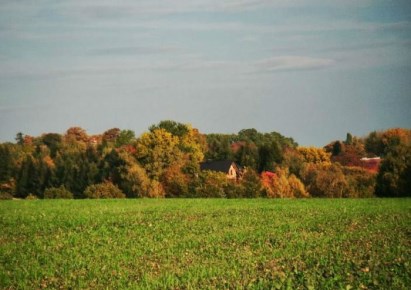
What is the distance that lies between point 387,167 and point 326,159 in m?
55.5

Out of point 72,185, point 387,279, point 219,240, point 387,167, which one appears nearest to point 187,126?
point 72,185

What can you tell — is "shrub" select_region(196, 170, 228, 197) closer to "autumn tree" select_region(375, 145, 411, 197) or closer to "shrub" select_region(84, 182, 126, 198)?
"shrub" select_region(84, 182, 126, 198)

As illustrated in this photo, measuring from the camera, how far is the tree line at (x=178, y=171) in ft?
196

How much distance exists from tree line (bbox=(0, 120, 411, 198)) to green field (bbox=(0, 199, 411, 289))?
35.5 m

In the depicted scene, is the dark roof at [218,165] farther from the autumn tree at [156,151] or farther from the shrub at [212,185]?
the shrub at [212,185]

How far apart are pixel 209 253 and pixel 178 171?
190 feet

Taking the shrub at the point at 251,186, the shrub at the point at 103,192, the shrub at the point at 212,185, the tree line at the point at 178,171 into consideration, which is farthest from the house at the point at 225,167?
the shrub at the point at 251,186

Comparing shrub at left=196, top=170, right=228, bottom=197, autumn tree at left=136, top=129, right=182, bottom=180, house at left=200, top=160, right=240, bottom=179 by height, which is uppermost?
autumn tree at left=136, top=129, right=182, bottom=180

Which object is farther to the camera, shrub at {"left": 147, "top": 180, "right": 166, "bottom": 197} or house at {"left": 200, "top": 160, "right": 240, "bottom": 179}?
house at {"left": 200, "top": 160, "right": 240, "bottom": 179}

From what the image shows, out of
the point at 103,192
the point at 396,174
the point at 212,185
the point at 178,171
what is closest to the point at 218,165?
the point at 178,171

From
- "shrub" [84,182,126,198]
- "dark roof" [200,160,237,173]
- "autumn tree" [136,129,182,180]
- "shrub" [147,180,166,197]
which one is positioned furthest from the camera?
"dark roof" [200,160,237,173]

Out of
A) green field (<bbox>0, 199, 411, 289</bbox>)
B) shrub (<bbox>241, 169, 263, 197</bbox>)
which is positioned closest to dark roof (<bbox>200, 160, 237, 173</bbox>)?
shrub (<bbox>241, 169, 263, 197</bbox>)

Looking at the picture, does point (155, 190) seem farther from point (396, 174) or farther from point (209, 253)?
point (209, 253)

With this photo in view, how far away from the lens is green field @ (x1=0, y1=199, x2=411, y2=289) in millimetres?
11664
